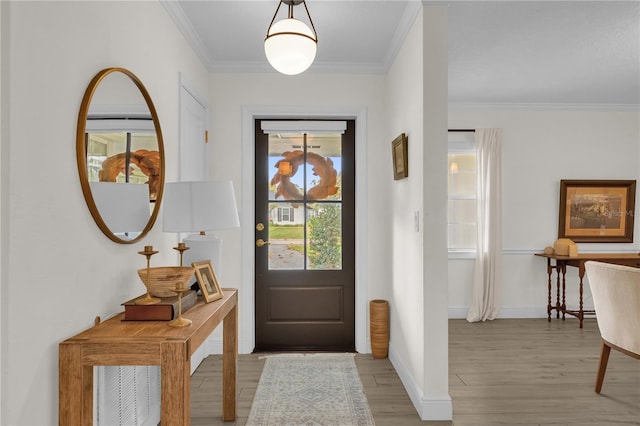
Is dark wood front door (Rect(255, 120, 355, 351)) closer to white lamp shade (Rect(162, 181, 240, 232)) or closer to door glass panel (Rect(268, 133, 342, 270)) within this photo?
door glass panel (Rect(268, 133, 342, 270))

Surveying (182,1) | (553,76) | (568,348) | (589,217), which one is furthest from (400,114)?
(589,217)

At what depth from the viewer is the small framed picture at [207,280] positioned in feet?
6.52

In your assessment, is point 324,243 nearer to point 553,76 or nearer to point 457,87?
point 457,87

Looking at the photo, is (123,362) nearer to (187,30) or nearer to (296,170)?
(187,30)

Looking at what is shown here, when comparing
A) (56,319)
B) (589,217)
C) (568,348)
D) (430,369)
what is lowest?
(568,348)

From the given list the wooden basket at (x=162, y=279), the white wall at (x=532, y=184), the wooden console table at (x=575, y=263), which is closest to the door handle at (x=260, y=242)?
the wooden basket at (x=162, y=279)

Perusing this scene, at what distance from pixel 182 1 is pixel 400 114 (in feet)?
5.43

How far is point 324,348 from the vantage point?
12.0 ft

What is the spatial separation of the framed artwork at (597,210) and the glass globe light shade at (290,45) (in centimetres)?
405

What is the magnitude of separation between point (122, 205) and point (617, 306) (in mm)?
3034

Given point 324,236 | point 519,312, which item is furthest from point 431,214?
point 519,312

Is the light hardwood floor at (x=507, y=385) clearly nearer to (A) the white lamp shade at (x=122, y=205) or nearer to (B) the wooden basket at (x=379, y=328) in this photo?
(B) the wooden basket at (x=379, y=328)

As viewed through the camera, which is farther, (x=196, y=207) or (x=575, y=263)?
(x=575, y=263)

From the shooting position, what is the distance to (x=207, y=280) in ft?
6.82
